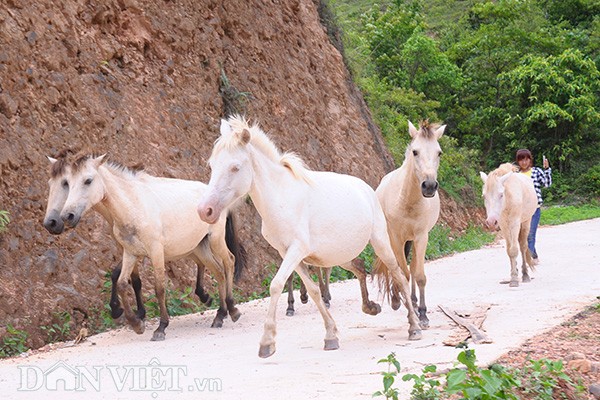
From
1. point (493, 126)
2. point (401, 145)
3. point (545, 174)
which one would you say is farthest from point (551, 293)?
point (493, 126)

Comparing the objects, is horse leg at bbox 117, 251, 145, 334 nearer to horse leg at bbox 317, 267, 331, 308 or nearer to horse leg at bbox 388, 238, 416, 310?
horse leg at bbox 317, 267, 331, 308

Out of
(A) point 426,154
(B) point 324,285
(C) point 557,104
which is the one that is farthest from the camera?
(C) point 557,104

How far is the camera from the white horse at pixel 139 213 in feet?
29.3

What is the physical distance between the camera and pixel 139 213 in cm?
934

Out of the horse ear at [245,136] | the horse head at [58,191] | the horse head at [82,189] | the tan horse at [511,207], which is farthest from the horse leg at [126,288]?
the tan horse at [511,207]

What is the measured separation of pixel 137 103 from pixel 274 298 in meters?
6.90

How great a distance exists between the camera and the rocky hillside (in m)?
10.1

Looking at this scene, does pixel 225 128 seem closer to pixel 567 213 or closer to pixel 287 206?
pixel 287 206

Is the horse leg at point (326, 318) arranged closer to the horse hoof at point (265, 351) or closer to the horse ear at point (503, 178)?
the horse hoof at point (265, 351)

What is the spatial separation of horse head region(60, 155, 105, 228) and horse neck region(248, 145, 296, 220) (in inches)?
83.6

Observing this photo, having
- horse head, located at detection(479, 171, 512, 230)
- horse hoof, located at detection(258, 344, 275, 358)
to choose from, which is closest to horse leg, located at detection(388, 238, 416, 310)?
horse head, located at detection(479, 171, 512, 230)

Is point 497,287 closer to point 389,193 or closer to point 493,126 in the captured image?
point 389,193

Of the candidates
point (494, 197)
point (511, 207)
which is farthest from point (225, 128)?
point (511, 207)

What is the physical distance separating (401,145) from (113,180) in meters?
15.4
